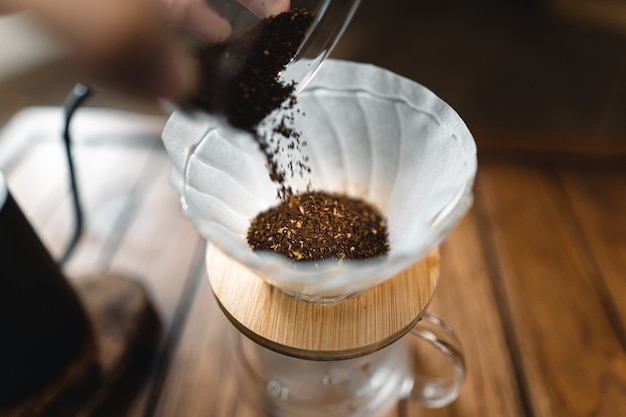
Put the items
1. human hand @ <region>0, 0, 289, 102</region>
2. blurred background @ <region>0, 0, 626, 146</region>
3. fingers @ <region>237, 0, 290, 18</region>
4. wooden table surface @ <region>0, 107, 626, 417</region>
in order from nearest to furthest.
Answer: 1. human hand @ <region>0, 0, 289, 102</region>
2. fingers @ <region>237, 0, 290, 18</region>
3. wooden table surface @ <region>0, 107, 626, 417</region>
4. blurred background @ <region>0, 0, 626, 146</region>

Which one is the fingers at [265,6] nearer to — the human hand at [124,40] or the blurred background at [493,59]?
the human hand at [124,40]

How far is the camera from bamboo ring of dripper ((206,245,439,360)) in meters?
0.41

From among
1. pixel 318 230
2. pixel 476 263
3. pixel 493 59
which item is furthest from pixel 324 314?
pixel 493 59

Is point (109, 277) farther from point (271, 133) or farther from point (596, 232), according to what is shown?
point (596, 232)

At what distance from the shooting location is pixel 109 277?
0.63 metres

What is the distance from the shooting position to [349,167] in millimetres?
547

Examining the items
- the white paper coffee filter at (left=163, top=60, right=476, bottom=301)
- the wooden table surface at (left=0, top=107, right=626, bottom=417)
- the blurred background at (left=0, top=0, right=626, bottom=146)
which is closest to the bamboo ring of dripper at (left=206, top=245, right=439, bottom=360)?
the white paper coffee filter at (left=163, top=60, right=476, bottom=301)

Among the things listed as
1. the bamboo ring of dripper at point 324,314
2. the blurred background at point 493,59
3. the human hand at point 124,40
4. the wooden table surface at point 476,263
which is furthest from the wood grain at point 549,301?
the blurred background at point 493,59

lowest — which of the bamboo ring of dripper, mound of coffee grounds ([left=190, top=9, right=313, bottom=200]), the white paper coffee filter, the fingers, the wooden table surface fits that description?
the wooden table surface

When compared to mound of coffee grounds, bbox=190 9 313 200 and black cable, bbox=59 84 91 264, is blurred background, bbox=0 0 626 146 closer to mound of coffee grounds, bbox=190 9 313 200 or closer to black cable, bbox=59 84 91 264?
black cable, bbox=59 84 91 264

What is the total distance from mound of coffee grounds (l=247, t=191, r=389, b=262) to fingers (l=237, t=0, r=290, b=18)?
0.57ft

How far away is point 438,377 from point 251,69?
1.27ft

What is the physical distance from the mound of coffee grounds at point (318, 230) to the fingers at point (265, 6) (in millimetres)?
174

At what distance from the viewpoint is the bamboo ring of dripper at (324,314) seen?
408 millimetres
